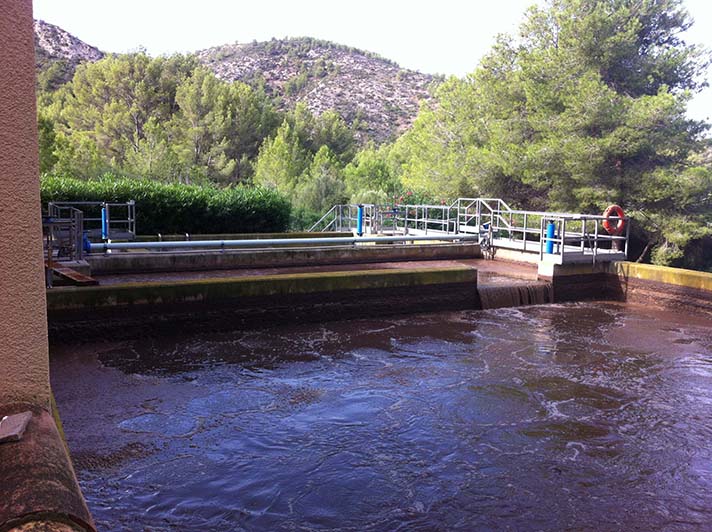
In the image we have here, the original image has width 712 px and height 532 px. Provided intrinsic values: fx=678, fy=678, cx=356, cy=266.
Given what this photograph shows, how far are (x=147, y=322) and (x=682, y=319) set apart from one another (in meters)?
8.87

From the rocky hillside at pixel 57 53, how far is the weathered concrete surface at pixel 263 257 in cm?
4849

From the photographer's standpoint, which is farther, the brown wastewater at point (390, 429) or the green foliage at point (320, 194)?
the green foliage at point (320, 194)

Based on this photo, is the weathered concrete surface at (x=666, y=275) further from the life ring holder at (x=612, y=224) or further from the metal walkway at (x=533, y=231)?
the life ring holder at (x=612, y=224)

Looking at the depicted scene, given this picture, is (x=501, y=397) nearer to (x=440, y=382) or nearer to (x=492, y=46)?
(x=440, y=382)

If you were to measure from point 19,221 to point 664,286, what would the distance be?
1244 cm

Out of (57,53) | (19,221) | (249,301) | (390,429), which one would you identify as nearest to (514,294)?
(249,301)

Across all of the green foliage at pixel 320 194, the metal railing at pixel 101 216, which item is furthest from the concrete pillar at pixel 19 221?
the green foliage at pixel 320 194

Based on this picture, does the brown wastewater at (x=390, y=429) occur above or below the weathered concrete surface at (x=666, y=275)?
below

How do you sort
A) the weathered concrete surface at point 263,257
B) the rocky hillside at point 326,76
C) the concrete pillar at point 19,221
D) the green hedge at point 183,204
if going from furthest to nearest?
1. the rocky hillside at point 326,76
2. the green hedge at point 183,204
3. the weathered concrete surface at point 263,257
4. the concrete pillar at point 19,221

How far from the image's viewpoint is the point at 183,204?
20.0 meters

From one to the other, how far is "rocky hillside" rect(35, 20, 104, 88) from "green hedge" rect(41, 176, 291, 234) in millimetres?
41124

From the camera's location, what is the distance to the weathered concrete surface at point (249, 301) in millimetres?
9008

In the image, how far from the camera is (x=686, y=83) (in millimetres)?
24516

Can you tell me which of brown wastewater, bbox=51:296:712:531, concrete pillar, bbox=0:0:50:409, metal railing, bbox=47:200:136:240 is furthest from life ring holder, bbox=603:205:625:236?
concrete pillar, bbox=0:0:50:409
